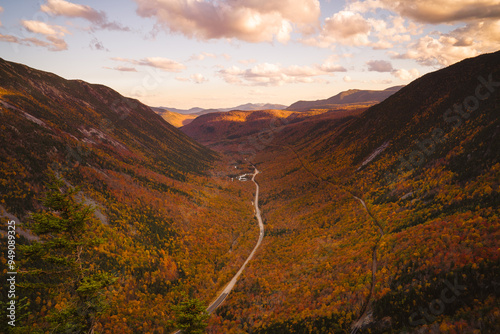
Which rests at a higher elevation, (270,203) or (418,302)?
(418,302)

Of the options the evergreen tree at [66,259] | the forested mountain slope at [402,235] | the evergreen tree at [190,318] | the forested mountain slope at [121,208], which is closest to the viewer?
the evergreen tree at [66,259]

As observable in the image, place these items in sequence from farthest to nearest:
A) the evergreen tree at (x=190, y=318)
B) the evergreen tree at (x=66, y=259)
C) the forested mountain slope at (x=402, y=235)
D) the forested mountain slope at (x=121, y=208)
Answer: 1. the forested mountain slope at (x=121, y=208)
2. the evergreen tree at (x=190, y=318)
3. the forested mountain slope at (x=402, y=235)
4. the evergreen tree at (x=66, y=259)

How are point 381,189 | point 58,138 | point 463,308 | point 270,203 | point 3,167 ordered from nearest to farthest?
point 463,308
point 3,167
point 381,189
point 58,138
point 270,203

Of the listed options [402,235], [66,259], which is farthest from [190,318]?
[402,235]

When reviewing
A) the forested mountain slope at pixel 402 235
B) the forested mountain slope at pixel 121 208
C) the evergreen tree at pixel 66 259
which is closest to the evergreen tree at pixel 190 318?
the forested mountain slope at pixel 121 208

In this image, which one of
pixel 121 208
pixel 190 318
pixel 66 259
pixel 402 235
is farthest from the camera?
pixel 121 208

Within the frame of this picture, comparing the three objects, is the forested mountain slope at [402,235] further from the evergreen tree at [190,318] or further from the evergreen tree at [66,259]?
the evergreen tree at [66,259]

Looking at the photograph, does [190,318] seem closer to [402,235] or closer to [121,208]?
[402,235]

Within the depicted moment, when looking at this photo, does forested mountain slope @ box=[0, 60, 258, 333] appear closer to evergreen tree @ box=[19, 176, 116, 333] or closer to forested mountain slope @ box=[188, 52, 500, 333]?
evergreen tree @ box=[19, 176, 116, 333]

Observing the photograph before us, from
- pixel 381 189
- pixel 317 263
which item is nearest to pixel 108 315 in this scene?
pixel 317 263

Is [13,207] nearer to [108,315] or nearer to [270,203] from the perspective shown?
[108,315]

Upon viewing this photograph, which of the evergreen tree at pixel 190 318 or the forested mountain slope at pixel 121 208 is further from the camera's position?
the forested mountain slope at pixel 121 208
